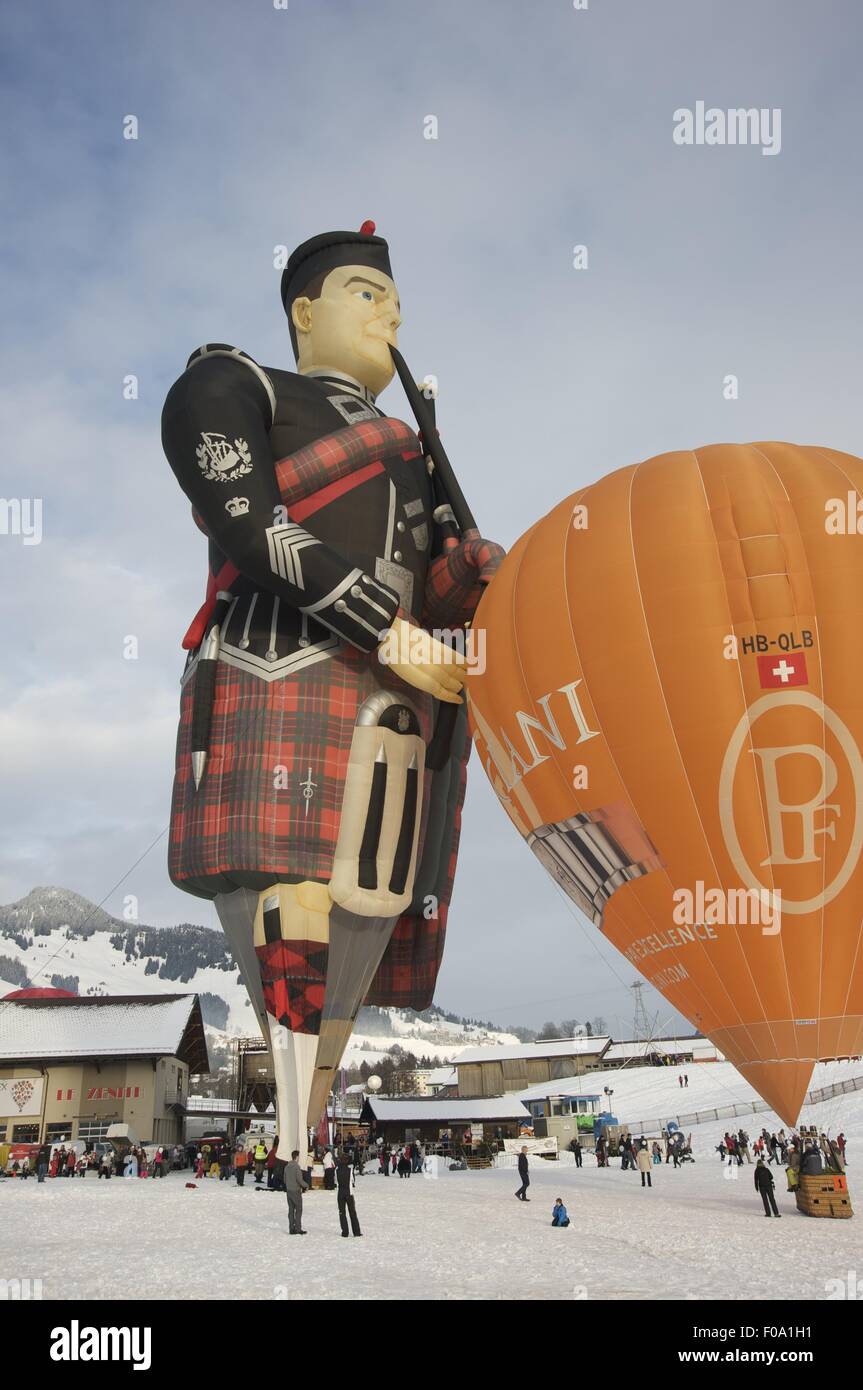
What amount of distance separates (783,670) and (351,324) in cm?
835

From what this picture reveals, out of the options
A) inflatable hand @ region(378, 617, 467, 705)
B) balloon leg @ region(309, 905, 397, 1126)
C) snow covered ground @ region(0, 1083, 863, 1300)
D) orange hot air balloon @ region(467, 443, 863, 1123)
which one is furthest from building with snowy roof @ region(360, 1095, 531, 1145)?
orange hot air balloon @ region(467, 443, 863, 1123)

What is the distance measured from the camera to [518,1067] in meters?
55.8

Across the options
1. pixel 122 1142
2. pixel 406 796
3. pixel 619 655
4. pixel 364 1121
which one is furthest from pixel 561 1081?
pixel 619 655

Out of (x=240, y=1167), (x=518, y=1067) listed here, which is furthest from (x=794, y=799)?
(x=518, y=1067)

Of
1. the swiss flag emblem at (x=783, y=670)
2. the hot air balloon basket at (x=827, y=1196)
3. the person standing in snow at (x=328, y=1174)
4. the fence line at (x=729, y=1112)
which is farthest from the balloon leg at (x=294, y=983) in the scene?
the fence line at (x=729, y=1112)

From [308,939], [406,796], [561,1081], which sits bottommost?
[561,1081]

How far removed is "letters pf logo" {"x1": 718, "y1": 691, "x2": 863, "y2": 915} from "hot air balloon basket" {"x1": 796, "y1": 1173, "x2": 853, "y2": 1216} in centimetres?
442

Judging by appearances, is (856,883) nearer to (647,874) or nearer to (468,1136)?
(647,874)

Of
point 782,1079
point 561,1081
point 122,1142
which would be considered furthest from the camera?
point 561,1081

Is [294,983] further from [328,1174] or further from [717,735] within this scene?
[717,735]

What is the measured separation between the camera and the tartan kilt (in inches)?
490

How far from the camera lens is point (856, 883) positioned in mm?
9211

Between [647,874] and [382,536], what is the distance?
5.77m

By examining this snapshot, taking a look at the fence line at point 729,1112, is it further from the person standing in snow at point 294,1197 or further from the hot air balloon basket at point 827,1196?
the person standing in snow at point 294,1197
